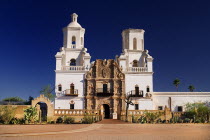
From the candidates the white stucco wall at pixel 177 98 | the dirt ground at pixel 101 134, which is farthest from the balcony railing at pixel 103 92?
the dirt ground at pixel 101 134

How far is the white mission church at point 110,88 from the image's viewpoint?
38438 mm

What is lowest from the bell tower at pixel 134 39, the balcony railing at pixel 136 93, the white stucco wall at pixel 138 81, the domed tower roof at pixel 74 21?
the balcony railing at pixel 136 93

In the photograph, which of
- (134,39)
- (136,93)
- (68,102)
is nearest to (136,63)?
(134,39)

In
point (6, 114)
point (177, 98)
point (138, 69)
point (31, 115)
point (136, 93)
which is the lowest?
point (31, 115)

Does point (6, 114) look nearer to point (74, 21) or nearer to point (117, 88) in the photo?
point (117, 88)

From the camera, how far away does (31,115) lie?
26625mm

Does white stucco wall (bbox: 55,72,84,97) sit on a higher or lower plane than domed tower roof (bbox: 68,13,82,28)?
lower

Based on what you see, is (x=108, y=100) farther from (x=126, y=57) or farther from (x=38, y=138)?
(x=38, y=138)

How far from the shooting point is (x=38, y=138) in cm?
1363

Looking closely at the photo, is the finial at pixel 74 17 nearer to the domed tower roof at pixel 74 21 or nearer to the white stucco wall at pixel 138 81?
the domed tower roof at pixel 74 21

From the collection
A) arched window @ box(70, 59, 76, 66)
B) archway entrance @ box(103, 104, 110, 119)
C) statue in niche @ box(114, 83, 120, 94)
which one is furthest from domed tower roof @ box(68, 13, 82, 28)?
archway entrance @ box(103, 104, 110, 119)

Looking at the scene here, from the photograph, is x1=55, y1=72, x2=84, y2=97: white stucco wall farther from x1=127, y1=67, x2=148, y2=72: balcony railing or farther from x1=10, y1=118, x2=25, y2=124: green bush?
x1=10, y1=118, x2=25, y2=124: green bush

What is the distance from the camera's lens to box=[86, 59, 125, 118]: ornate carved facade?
38500 mm

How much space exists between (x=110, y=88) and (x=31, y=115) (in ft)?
50.3
